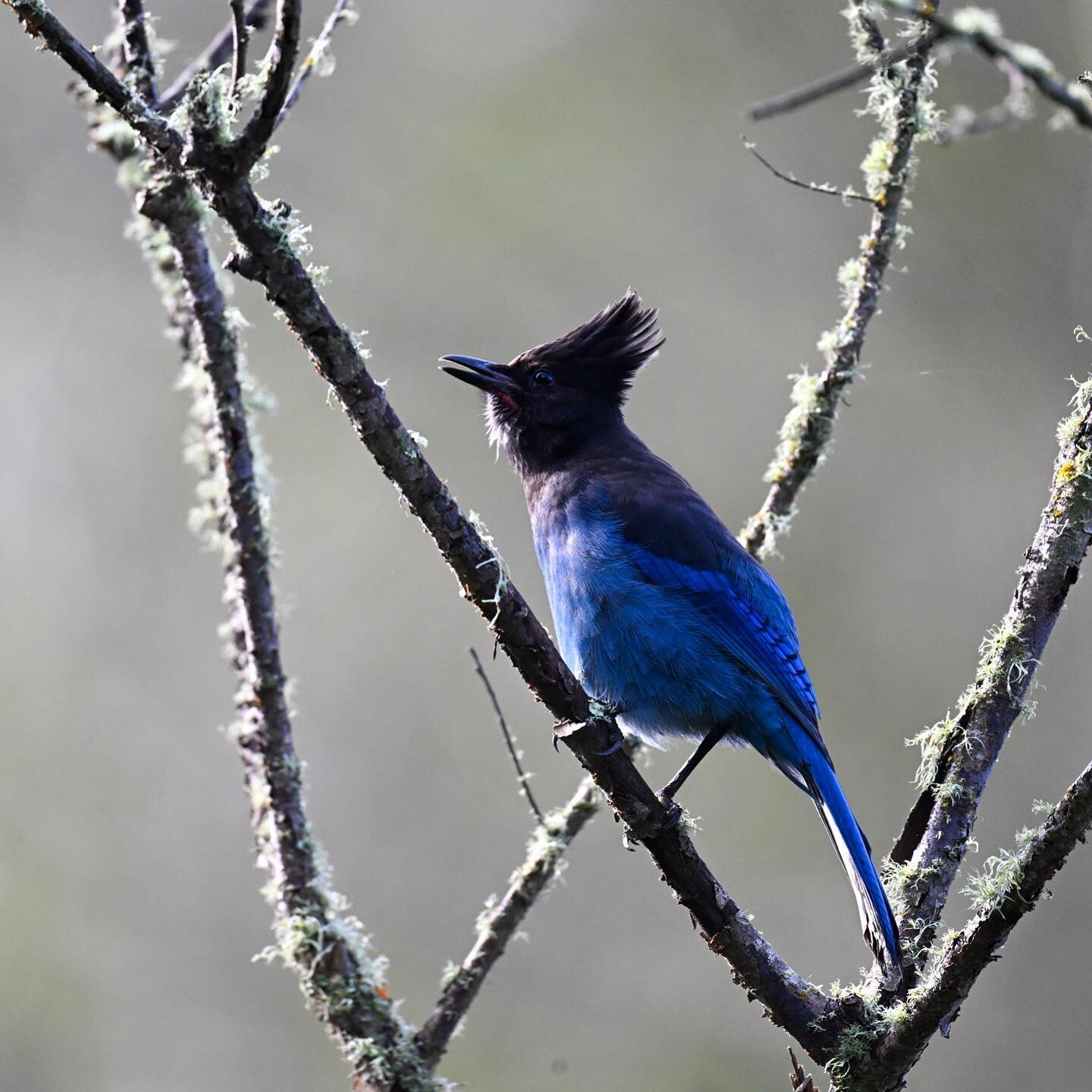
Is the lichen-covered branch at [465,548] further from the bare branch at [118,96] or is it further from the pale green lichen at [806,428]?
the pale green lichen at [806,428]

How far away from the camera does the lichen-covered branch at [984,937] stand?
2348mm

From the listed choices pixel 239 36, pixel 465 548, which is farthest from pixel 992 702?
→ pixel 239 36

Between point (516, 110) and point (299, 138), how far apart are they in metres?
2.12

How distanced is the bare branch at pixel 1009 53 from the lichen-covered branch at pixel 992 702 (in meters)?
1.47

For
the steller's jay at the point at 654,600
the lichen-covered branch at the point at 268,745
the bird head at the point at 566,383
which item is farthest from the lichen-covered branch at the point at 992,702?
the bird head at the point at 566,383

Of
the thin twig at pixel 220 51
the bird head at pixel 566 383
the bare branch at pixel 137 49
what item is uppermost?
the thin twig at pixel 220 51

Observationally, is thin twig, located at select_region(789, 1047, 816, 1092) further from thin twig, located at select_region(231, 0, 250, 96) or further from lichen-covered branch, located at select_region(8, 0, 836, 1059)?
thin twig, located at select_region(231, 0, 250, 96)

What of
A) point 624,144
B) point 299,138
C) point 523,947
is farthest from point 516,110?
point 523,947

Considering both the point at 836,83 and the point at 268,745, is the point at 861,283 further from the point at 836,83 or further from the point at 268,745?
the point at 836,83

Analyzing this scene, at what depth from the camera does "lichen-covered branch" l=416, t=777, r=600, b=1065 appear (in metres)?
3.20

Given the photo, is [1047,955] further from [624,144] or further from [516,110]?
[516,110]

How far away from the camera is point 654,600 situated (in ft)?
12.7

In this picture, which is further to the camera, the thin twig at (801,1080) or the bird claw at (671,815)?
the bird claw at (671,815)

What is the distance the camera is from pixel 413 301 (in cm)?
966
